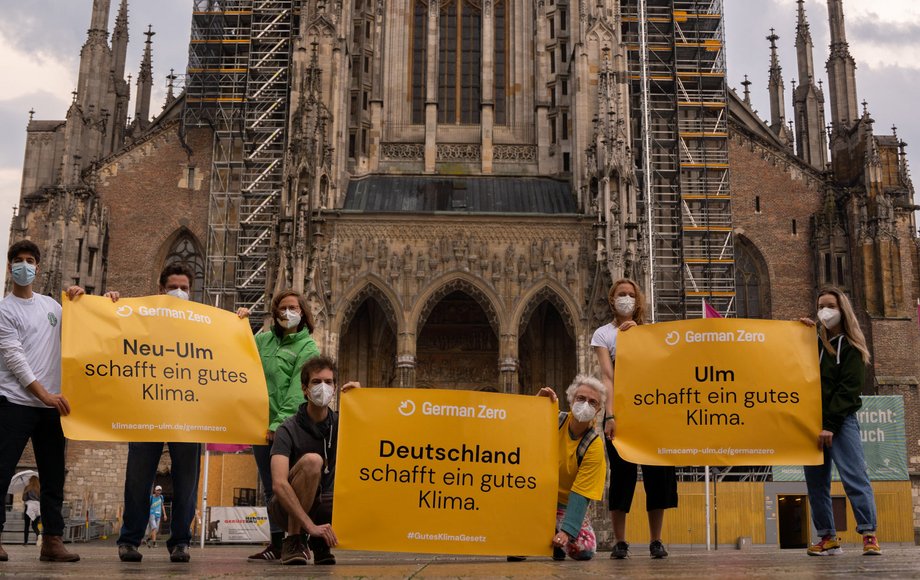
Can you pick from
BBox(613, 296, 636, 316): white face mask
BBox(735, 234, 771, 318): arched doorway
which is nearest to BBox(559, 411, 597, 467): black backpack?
BBox(613, 296, 636, 316): white face mask

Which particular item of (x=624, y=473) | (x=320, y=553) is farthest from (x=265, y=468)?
(x=624, y=473)

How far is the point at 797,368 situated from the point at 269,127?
98.9 feet

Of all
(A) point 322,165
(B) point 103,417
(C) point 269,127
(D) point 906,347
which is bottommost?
(B) point 103,417

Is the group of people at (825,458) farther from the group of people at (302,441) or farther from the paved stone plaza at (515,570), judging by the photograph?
the paved stone plaza at (515,570)

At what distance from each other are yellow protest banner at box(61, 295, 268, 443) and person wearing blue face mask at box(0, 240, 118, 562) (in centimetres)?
13

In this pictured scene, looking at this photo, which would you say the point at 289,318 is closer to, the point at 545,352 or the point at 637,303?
the point at 637,303

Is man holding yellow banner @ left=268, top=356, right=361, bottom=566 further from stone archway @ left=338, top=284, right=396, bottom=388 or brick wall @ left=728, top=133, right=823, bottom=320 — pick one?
brick wall @ left=728, top=133, right=823, bottom=320

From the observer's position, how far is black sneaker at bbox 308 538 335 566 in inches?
304

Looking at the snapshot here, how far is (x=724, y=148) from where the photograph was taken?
36.9 metres

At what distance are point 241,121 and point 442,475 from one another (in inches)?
1217

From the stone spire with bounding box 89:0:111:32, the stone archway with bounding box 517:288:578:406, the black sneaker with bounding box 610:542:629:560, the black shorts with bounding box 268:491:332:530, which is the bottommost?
the black sneaker with bounding box 610:542:629:560

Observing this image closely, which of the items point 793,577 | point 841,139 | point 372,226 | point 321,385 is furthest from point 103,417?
point 841,139

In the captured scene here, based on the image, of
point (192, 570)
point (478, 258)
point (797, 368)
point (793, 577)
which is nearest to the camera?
point (793, 577)

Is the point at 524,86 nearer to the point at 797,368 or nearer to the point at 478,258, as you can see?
the point at 478,258
